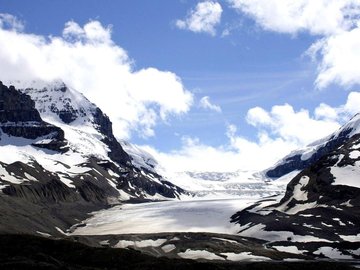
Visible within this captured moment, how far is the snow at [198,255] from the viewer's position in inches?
6518

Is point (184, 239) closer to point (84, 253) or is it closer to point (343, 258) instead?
point (343, 258)

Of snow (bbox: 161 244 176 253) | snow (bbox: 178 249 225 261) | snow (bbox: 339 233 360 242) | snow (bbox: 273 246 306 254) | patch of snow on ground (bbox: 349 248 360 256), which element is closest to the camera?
patch of snow on ground (bbox: 349 248 360 256)

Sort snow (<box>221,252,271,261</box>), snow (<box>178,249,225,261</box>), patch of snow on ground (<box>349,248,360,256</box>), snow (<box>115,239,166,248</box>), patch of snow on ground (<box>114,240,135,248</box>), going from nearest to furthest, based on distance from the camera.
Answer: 1. snow (<box>221,252,271,261</box>)
2. patch of snow on ground (<box>349,248,360,256</box>)
3. snow (<box>178,249,225,261</box>)
4. snow (<box>115,239,166,248</box>)
5. patch of snow on ground (<box>114,240,135,248</box>)

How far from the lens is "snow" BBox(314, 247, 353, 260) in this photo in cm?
16200

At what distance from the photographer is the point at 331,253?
168 metres

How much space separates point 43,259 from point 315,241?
4788 inches

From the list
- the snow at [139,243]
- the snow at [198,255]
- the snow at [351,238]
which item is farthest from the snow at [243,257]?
the snow at [351,238]

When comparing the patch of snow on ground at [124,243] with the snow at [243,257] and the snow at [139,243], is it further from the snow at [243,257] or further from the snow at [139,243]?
the snow at [243,257]

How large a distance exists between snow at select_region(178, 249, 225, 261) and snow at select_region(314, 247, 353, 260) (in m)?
31.5

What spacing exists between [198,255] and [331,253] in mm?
39784

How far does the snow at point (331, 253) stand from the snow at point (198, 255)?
31.5 meters

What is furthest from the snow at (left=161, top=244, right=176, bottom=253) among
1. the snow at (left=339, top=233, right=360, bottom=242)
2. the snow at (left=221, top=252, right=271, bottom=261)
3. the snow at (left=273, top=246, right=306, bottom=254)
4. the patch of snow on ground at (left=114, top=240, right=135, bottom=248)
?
the snow at (left=339, top=233, right=360, bottom=242)

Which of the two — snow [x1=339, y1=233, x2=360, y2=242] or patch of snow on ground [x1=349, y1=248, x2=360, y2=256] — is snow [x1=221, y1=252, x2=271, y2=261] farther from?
snow [x1=339, y1=233, x2=360, y2=242]

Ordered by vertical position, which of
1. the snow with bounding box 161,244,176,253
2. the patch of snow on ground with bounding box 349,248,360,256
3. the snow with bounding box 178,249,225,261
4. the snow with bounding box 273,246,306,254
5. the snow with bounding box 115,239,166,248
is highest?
the snow with bounding box 115,239,166,248
